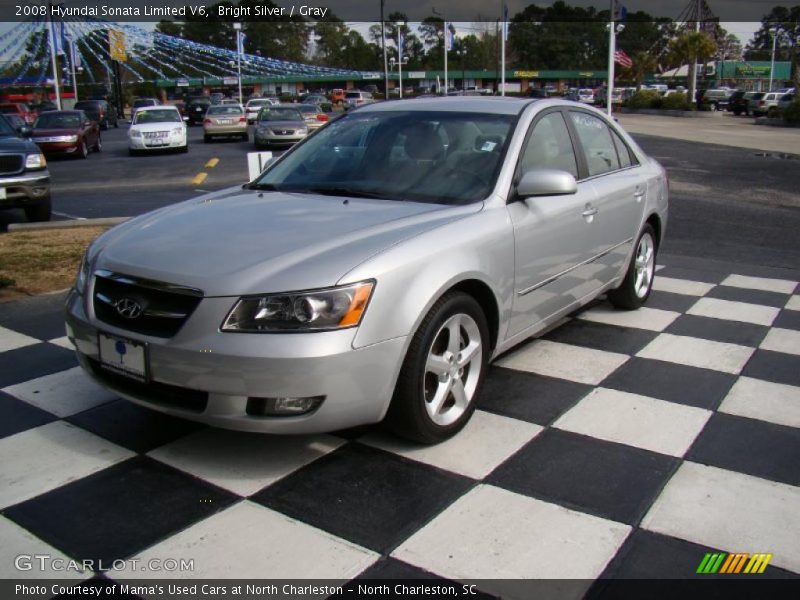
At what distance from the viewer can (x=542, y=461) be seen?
11.2ft

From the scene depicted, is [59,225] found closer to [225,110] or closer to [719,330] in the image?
[719,330]

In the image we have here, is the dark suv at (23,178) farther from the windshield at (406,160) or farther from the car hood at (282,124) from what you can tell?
the car hood at (282,124)

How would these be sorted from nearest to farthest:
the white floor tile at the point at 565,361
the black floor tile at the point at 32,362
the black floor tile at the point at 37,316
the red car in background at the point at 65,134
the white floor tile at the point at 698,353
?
the black floor tile at the point at 32,362 < the white floor tile at the point at 565,361 < the white floor tile at the point at 698,353 < the black floor tile at the point at 37,316 < the red car in background at the point at 65,134

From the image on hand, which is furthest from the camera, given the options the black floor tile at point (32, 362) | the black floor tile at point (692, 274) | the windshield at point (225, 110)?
the windshield at point (225, 110)

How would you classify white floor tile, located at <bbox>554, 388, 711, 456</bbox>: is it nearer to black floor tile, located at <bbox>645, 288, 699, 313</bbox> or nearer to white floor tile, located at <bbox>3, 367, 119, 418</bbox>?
black floor tile, located at <bbox>645, 288, 699, 313</bbox>

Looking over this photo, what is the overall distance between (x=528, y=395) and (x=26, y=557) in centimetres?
257

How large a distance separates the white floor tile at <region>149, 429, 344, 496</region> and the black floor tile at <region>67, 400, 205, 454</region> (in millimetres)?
87

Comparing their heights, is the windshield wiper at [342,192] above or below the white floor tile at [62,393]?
above

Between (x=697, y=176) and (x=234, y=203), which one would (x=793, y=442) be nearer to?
(x=234, y=203)

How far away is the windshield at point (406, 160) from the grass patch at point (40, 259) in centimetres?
289

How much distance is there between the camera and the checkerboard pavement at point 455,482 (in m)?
2.70

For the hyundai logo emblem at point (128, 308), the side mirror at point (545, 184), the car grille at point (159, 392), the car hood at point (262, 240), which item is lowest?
the car grille at point (159, 392)

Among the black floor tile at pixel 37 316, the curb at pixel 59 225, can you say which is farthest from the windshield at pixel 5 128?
the black floor tile at pixel 37 316

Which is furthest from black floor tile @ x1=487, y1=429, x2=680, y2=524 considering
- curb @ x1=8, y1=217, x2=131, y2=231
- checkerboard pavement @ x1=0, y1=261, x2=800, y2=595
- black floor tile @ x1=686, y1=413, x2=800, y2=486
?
curb @ x1=8, y1=217, x2=131, y2=231
